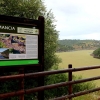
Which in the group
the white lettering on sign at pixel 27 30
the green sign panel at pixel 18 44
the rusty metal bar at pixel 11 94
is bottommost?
the rusty metal bar at pixel 11 94

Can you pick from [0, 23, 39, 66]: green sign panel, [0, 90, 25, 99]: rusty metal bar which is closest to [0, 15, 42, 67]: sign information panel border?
[0, 23, 39, 66]: green sign panel

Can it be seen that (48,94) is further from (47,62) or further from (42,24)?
(42,24)

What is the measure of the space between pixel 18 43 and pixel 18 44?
0.03 metres

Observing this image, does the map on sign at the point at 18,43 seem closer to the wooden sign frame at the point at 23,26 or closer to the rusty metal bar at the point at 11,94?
the wooden sign frame at the point at 23,26

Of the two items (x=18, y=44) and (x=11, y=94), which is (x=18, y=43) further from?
(x=11, y=94)

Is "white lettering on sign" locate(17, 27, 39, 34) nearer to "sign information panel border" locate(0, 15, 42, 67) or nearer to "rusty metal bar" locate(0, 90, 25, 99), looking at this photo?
"sign information panel border" locate(0, 15, 42, 67)

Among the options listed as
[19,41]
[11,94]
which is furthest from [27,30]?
[11,94]

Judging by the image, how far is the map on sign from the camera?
6078 mm

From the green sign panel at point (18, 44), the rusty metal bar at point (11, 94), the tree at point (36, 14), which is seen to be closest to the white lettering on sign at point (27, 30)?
the green sign panel at point (18, 44)

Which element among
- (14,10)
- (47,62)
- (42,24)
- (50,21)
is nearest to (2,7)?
(14,10)

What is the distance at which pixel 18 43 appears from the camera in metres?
6.35

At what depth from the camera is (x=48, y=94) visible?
23.9m

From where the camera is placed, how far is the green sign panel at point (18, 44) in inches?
239

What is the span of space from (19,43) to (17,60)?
500 mm
